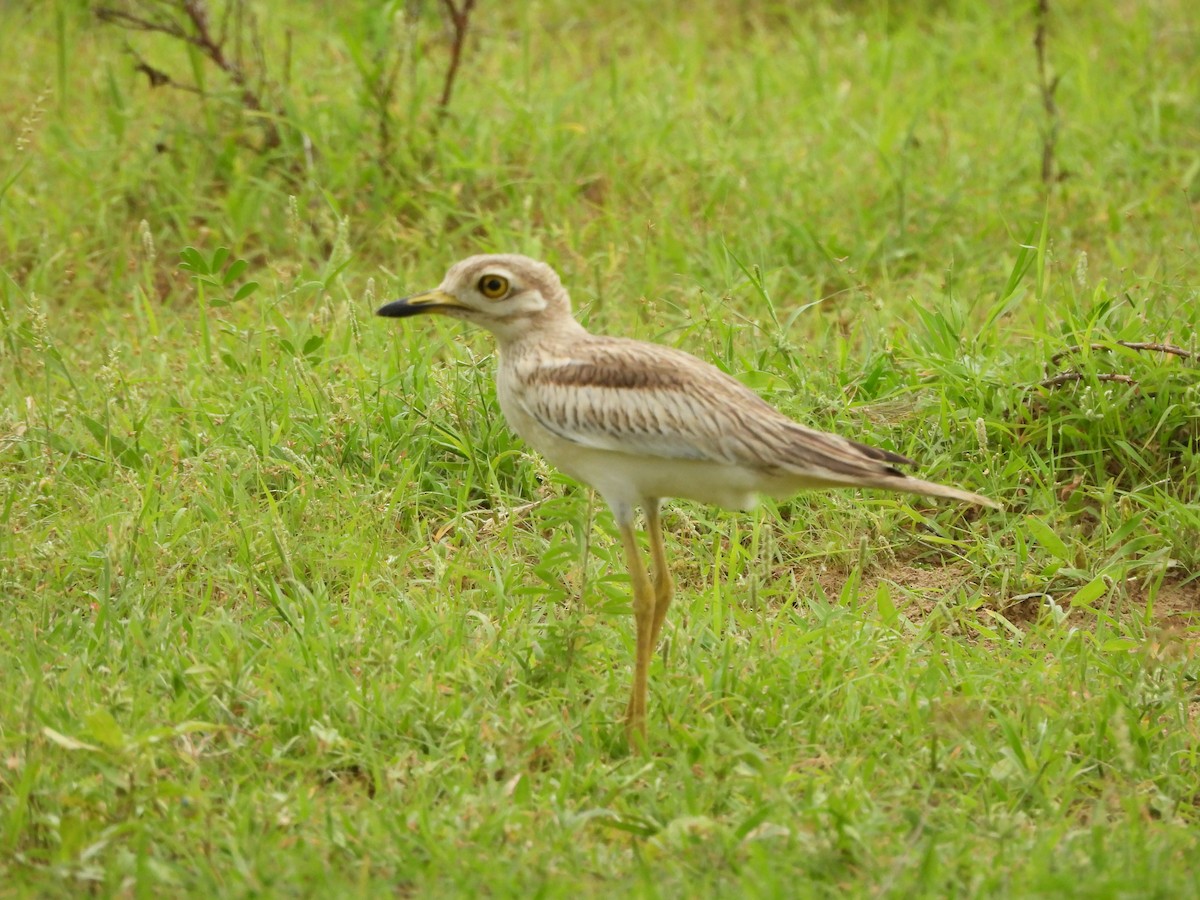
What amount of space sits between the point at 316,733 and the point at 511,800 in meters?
0.45

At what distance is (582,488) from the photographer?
4.41 meters

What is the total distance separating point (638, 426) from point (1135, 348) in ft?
6.53

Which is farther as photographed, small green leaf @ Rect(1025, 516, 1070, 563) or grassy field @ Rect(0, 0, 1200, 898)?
small green leaf @ Rect(1025, 516, 1070, 563)

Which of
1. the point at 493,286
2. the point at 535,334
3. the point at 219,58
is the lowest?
the point at 535,334

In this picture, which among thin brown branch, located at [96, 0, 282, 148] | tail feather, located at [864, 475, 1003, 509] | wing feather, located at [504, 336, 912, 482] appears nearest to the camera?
tail feather, located at [864, 475, 1003, 509]

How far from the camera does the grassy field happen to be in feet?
10.3

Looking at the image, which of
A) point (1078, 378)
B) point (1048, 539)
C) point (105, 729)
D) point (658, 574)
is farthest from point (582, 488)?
point (105, 729)

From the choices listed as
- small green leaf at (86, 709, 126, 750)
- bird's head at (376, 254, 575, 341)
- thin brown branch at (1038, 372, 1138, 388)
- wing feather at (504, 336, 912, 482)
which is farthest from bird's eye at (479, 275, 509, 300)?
thin brown branch at (1038, 372, 1138, 388)

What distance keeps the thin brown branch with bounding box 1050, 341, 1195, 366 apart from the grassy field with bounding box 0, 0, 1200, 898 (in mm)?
30

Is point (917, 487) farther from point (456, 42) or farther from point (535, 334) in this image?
point (456, 42)

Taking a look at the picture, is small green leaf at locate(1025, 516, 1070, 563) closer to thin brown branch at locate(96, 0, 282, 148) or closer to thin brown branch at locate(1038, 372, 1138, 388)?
thin brown branch at locate(1038, 372, 1138, 388)

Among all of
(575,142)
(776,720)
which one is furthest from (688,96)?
(776,720)

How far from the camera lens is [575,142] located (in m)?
6.54

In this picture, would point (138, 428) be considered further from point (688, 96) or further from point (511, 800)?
point (688, 96)
